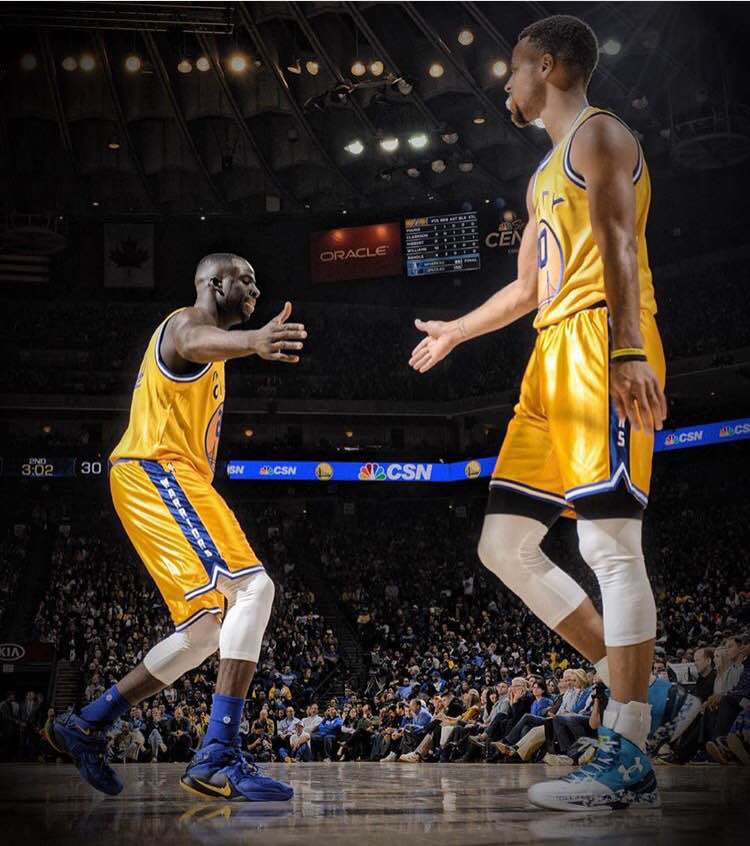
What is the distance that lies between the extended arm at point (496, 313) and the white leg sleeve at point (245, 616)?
3.71 ft

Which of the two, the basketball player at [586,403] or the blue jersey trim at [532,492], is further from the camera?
the blue jersey trim at [532,492]

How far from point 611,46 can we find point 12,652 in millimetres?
15284

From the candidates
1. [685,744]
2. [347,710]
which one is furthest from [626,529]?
[347,710]

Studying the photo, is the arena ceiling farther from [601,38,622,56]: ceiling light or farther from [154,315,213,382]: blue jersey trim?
[154,315,213,382]: blue jersey trim

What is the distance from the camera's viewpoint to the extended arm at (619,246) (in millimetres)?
3197

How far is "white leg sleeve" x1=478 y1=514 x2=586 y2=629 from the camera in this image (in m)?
3.60

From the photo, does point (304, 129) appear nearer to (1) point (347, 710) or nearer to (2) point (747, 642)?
(1) point (347, 710)

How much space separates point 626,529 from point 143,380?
237cm

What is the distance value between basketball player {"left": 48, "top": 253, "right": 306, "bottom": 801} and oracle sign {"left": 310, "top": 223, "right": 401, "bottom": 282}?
22.2 m

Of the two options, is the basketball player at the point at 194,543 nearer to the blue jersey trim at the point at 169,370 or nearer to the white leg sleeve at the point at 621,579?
the blue jersey trim at the point at 169,370

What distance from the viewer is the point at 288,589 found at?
22234mm

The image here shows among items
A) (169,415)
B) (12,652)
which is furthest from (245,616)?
(12,652)

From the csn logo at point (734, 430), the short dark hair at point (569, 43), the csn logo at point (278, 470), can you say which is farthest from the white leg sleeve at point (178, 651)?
the csn logo at point (278, 470)

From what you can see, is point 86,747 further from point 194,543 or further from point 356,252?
point 356,252
